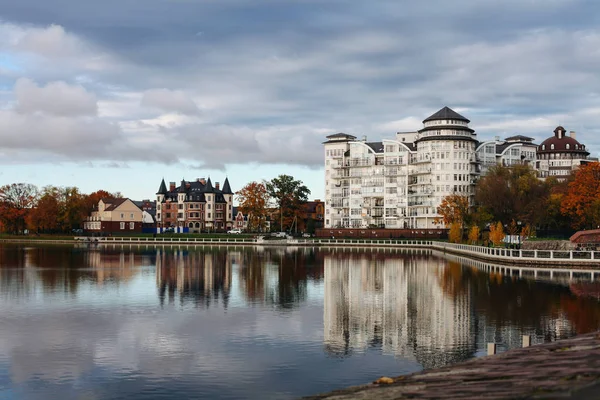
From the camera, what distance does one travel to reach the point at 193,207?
595 ft

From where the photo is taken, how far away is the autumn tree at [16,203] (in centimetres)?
15438

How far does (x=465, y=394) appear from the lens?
11453 millimetres

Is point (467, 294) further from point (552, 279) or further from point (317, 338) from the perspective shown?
point (317, 338)

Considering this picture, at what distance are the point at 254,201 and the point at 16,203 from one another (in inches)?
2322

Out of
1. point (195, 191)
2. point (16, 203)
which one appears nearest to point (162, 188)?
point (195, 191)

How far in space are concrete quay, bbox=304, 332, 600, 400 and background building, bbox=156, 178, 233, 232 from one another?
166 meters

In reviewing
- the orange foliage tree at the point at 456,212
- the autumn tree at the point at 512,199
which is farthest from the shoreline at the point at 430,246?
the autumn tree at the point at 512,199

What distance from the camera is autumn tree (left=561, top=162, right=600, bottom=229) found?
85750mm

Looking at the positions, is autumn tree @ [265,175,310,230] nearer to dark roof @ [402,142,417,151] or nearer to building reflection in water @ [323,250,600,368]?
dark roof @ [402,142,417,151]

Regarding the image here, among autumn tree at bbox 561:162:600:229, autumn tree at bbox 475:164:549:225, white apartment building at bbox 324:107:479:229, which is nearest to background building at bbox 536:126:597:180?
white apartment building at bbox 324:107:479:229

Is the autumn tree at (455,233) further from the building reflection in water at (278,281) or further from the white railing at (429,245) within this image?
the building reflection in water at (278,281)

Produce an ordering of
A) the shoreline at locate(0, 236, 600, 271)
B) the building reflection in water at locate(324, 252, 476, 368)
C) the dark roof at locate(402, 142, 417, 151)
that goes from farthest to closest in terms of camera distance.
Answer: the dark roof at locate(402, 142, 417, 151) → the shoreline at locate(0, 236, 600, 271) → the building reflection in water at locate(324, 252, 476, 368)

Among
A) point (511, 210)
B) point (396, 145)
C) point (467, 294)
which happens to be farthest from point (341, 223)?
point (467, 294)

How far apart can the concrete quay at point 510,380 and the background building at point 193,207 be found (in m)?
166
